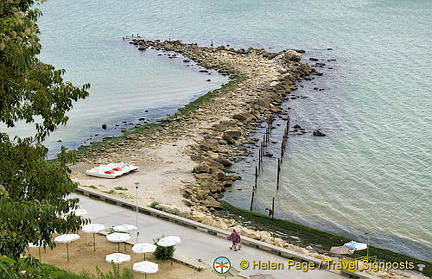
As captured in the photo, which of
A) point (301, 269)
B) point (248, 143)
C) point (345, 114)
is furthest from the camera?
point (345, 114)

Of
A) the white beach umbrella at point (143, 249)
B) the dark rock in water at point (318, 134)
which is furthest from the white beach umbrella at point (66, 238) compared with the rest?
the dark rock in water at point (318, 134)

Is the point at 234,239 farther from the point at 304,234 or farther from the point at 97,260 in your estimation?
the point at 304,234

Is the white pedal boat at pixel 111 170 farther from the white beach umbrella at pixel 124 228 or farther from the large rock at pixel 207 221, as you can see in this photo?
the white beach umbrella at pixel 124 228

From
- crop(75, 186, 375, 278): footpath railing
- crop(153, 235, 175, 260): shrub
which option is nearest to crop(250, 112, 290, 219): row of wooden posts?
crop(75, 186, 375, 278): footpath railing

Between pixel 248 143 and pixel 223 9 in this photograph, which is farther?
pixel 223 9

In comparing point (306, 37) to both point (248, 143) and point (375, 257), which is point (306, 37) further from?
point (375, 257)

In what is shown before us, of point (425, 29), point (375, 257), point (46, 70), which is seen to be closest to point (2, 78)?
point (46, 70)

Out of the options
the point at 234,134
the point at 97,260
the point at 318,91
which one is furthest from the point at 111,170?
the point at 318,91
